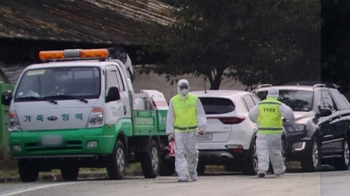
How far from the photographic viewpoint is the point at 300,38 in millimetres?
24594

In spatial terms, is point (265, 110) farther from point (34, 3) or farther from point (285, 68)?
point (34, 3)

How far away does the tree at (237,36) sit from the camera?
75.2 ft

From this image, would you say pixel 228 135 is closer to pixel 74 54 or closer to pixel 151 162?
pixel 151 162

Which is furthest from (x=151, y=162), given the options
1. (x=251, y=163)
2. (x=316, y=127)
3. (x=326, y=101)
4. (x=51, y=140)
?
(x=326, y=101)

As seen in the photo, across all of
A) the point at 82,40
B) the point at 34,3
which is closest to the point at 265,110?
the point at 82,40

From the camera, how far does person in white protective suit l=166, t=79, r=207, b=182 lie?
50.0 feet

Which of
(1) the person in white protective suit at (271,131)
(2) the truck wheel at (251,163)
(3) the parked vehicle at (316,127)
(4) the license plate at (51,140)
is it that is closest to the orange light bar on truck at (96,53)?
(4) the license plate at (51,140)

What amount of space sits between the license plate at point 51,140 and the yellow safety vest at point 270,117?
3.73 meters

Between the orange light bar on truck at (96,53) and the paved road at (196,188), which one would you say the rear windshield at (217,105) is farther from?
the paved road at (196,188)

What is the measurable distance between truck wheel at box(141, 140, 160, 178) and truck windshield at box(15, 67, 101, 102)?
195cm

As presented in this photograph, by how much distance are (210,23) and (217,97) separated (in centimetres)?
621

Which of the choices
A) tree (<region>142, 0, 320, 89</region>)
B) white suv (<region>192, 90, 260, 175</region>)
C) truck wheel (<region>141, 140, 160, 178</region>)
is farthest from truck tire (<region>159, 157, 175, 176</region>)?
tree (<region>142, 0, 320, 89</region>)

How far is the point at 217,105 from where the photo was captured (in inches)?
674

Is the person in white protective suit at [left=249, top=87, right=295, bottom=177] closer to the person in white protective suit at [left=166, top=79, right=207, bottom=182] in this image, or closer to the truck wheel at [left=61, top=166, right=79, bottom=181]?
the person in white protective suit at [left=166, top=79, right=207, bottom=182]
